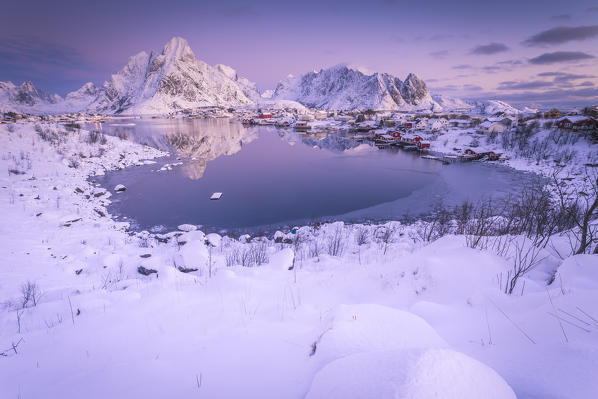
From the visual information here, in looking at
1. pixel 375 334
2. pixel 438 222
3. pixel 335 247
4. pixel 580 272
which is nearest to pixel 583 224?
pixel 580 272

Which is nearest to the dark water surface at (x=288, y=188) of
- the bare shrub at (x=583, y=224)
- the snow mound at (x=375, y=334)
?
the bare shrub at (x=583, y=224)

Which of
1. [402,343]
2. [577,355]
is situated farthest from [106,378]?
[577,355]

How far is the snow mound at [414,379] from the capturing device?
1449 mm

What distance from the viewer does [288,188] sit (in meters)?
20.8

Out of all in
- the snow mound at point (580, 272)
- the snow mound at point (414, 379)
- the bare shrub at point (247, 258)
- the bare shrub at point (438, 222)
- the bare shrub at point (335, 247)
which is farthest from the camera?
the bare shrub at point (438, 222)

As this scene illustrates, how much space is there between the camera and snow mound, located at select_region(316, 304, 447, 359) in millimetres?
2301

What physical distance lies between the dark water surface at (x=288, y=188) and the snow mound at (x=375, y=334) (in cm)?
1069

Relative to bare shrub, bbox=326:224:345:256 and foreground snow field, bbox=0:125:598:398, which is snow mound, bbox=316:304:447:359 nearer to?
foreground snow field, bbox=0:125:598:398

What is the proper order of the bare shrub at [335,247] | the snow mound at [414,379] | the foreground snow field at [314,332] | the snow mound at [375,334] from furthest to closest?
the bare shrub at [335,247], the snow mound at [375,334], the foreground snow field at [314,332], the snow mound at [414,379]

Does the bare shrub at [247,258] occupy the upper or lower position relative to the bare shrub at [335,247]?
upper

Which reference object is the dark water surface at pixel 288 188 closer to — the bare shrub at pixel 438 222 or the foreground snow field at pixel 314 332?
the bare shrub at pixel 438 222

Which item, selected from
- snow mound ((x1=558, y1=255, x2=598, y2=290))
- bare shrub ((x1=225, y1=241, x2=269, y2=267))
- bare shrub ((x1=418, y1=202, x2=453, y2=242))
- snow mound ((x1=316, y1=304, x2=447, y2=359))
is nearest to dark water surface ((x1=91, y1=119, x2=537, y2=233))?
bare shrub ((x1=418, y1=202, x2=453, y2=242))

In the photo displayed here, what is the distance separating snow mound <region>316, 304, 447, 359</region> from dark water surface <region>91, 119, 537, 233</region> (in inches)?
421

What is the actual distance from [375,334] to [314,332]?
0.79 metres
